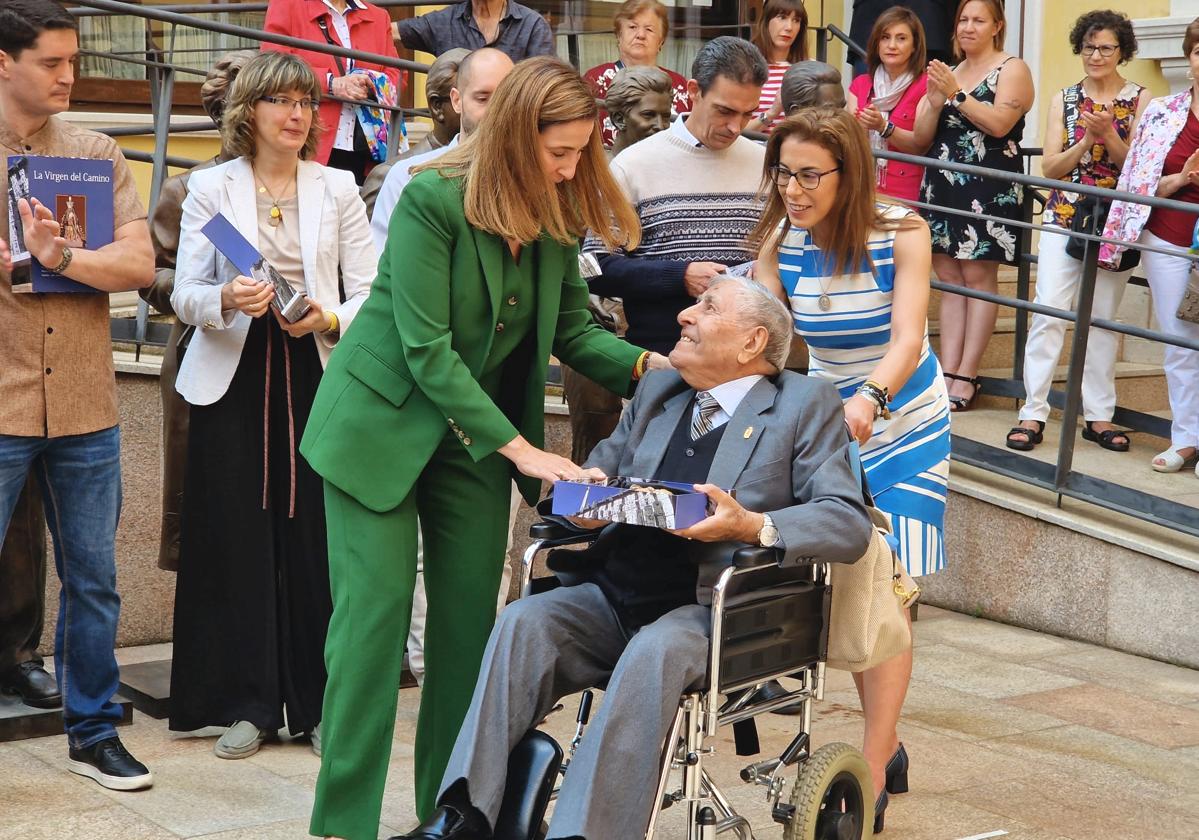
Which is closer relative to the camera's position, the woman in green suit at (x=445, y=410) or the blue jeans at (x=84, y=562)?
the woman in green suit at (x=445, y=410)

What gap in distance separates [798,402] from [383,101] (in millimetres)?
3611

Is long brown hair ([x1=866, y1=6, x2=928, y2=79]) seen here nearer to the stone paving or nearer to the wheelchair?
the stone paving

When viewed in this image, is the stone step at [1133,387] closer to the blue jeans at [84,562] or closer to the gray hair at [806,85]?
the gray hair at [806,85]

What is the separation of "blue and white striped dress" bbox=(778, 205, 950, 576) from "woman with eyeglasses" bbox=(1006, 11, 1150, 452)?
2814mm

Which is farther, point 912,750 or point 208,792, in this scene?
point 912,750

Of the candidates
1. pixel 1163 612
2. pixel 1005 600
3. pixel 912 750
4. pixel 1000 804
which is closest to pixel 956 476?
pixel 1005 600

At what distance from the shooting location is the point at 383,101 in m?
6.85

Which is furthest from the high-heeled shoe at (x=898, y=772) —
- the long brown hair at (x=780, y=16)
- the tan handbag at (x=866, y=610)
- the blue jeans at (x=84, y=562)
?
the long brown hair at (x=780, y=16)

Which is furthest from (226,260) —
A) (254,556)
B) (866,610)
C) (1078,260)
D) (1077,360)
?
(1078,260)

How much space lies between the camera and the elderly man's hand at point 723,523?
342 centimetres

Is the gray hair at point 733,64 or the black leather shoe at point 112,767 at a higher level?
the gray hair at point 733,64

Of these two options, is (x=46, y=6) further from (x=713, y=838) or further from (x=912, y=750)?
(x=912, y=750)

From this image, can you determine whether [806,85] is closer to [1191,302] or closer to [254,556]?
[1191,302]

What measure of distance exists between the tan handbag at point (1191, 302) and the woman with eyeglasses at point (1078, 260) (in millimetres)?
398
